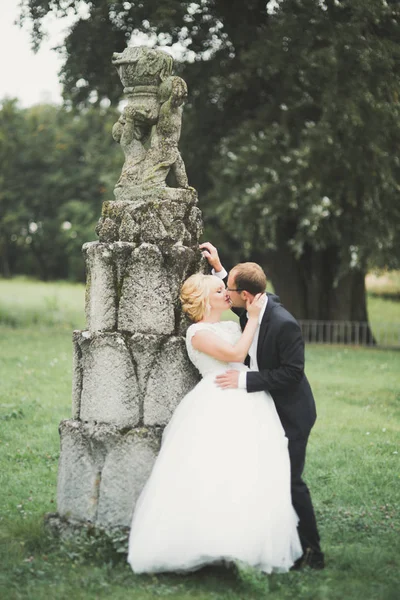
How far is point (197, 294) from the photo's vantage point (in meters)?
6.08

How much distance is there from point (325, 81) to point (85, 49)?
593cm

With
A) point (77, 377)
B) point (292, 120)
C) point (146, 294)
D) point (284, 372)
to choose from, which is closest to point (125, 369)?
point (77, 377)

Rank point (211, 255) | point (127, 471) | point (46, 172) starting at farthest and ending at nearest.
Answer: point (46, 172) → point (211, 255) → point (127, 471)

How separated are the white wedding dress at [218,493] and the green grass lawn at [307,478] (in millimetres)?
186

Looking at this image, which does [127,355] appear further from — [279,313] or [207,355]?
[279,313]

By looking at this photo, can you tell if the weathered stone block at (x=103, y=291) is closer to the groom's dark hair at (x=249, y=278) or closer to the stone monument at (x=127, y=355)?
the stone monument at (x=127, y=355)

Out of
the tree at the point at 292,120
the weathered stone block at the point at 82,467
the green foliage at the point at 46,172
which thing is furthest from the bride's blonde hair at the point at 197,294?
the green foliage at the point at 46,172

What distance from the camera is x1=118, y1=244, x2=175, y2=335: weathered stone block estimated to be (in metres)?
6.23

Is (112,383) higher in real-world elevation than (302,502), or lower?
higher

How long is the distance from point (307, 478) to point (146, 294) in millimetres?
3394

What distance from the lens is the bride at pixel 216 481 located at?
5.52 m

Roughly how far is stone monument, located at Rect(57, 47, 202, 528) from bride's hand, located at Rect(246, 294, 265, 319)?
1.91ft

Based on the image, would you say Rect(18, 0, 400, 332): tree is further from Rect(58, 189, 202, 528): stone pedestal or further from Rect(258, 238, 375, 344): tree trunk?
Rect(58, 189, 202, 528): stone pedestal

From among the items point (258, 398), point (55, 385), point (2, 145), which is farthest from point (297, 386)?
point (2, 145)
